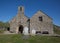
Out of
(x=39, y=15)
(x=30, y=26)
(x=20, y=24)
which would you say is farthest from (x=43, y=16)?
(x=20, y=24)

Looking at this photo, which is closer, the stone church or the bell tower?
the stone church

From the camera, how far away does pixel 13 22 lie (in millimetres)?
55250

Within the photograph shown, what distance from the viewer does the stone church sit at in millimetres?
51500

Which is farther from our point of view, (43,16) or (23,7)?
(23,7)

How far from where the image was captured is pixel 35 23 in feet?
171

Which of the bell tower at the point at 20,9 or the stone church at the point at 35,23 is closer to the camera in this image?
the stone church at the point at 35,23

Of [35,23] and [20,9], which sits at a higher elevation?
[20,9]

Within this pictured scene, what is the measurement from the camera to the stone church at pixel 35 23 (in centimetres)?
5150

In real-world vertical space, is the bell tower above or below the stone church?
above

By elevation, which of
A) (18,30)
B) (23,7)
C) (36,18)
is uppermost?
(23,7)

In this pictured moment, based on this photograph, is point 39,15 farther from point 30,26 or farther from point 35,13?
point 30,26

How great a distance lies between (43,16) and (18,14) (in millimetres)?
10267

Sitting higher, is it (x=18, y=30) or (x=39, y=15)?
(x=39, y=15)

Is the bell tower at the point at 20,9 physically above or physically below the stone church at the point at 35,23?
above
